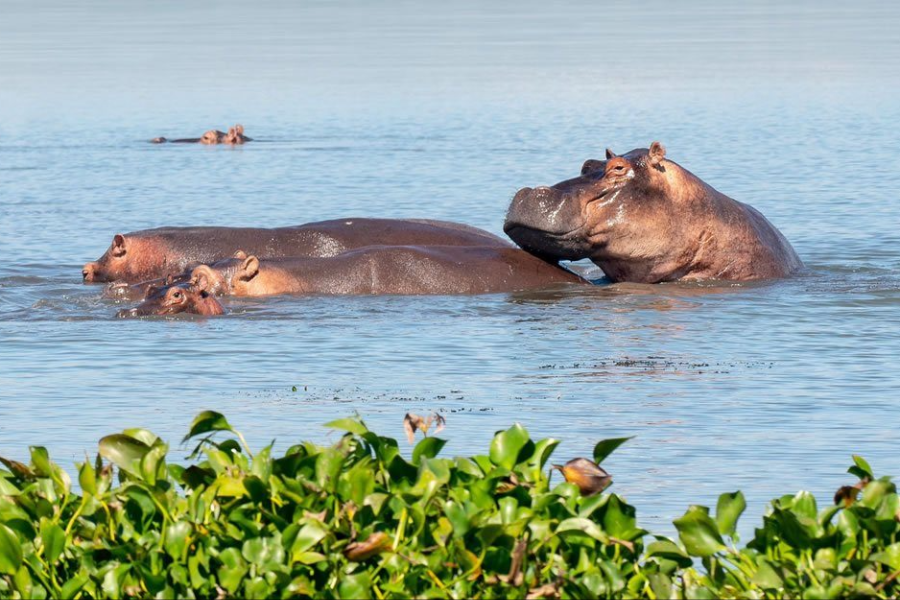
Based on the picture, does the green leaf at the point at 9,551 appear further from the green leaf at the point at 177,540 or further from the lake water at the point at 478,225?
the lake water at the point at 478,225

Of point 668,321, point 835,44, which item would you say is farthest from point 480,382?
point 835,44

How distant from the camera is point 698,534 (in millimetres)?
5113

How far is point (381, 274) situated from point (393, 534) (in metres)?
7.12

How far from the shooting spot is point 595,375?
9.65m

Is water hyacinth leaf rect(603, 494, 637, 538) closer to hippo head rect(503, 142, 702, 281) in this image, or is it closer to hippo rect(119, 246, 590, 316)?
hippo head rect(503, 142, 702, 281)

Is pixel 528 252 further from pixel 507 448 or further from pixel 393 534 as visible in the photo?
pixel 393 534

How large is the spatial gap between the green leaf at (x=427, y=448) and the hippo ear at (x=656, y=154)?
22.6 ft

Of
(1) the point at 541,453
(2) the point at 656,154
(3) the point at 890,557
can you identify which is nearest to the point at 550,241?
(2) the point at 656,154

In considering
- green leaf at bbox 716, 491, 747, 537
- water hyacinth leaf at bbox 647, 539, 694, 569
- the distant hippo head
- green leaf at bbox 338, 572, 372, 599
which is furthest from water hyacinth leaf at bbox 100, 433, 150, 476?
the distant hippo head

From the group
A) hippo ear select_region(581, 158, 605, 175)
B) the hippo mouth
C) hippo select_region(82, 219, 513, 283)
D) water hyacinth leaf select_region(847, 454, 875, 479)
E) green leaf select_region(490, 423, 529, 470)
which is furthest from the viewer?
hippo select_region(82, 219, 513, 283)

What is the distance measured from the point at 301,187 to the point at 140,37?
31478 mm

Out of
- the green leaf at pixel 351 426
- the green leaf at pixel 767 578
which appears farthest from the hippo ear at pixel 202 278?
the green leaf at pixel 767 578

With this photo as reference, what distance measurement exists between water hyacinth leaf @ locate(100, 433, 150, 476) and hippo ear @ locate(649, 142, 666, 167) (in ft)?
23.3

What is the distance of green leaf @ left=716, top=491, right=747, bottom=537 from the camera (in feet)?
16.9
